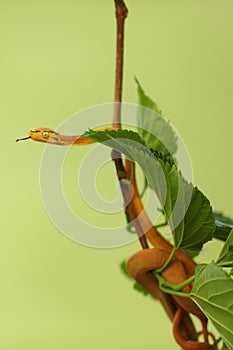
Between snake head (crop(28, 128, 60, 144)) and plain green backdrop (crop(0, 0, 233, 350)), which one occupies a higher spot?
plain green backdrop (crop(0, 0, 233, 350))

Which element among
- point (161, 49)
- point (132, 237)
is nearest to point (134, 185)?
point (132, 237)

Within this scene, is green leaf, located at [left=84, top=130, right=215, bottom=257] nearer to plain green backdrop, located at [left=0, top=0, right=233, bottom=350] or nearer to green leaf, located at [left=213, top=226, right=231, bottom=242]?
green leaf, located at [left=213, top=226, right=231, bottom=242]

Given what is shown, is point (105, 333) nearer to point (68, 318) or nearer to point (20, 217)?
point (68, 318)

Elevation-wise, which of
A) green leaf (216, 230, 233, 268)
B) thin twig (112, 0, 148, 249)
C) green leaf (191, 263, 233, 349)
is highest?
thin twig (112, 0, 148, 249)

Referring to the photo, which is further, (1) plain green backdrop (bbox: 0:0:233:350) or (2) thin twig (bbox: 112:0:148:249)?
(1) plain green backdrop (bbox: 0:0:233:350)

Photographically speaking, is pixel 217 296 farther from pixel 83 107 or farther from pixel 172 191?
pixel 83 107

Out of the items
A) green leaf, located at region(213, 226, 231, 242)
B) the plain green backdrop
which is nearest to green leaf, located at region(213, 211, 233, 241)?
green leaf, located at region(213, 226, 231, 242)

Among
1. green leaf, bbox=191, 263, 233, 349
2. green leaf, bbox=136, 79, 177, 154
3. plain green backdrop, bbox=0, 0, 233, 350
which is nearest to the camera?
green leaf, bbox=191, 263, 233, 349
